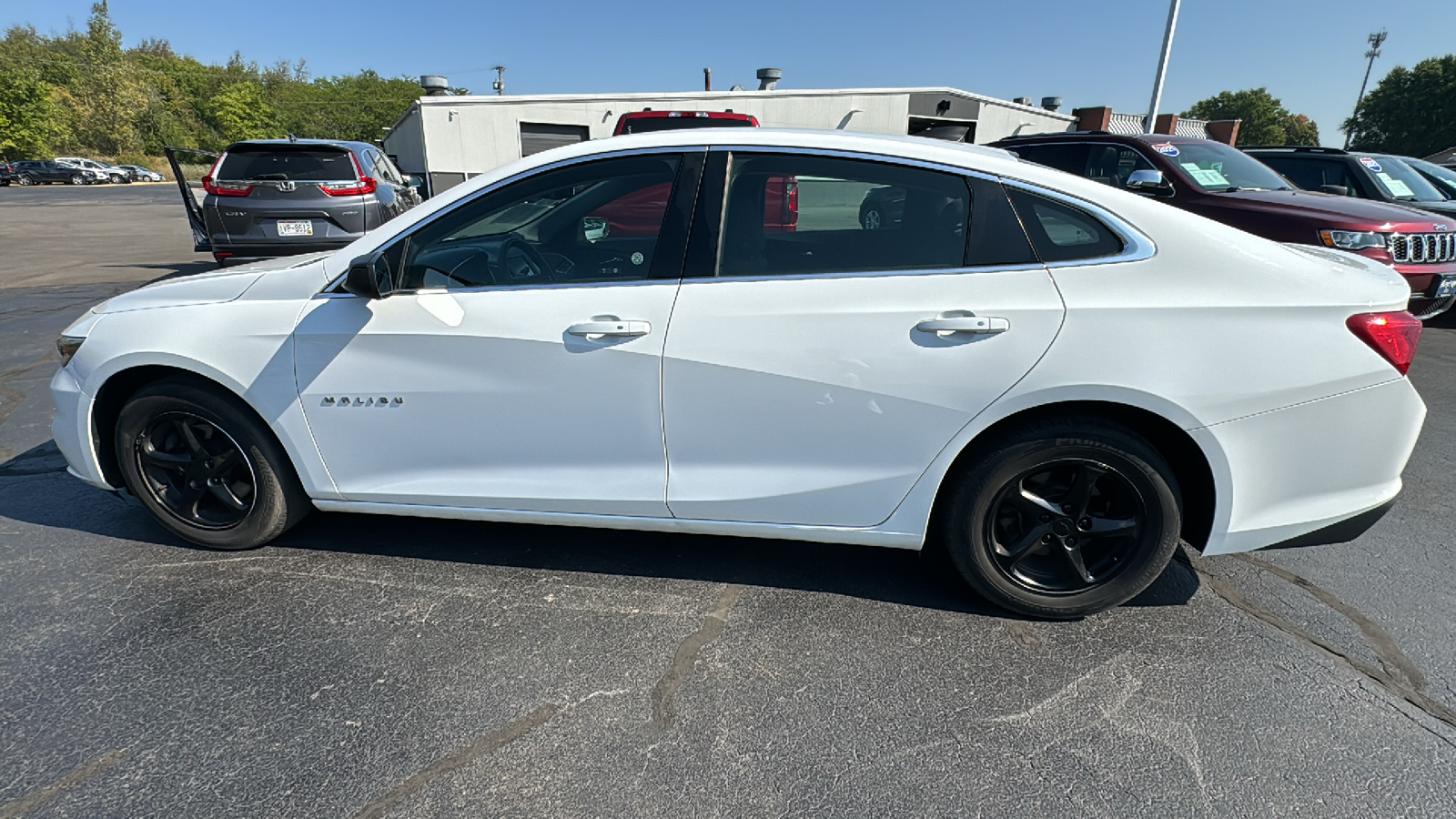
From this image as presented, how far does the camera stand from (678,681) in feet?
7.25

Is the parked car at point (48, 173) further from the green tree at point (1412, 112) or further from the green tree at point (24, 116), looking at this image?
the green tree at point (1412, 112)

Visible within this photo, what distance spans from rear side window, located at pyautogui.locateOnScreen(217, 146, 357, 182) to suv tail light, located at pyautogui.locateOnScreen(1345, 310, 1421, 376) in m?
8.73

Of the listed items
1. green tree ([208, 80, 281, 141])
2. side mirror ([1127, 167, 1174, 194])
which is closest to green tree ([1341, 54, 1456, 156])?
side mirror ([1127, 167, 1174, 194])

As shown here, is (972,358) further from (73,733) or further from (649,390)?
(73,733)

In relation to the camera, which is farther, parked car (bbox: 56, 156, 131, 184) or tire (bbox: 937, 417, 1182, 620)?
parked car (bbox: 56, 156, 131, 184)

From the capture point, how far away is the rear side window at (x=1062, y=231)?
222 cm

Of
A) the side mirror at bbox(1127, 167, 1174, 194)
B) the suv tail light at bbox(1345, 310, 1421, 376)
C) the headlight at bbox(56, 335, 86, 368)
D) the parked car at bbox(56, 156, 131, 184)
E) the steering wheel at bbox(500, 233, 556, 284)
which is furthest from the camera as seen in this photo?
the parked car at bbox(56, 156, 131, 184)

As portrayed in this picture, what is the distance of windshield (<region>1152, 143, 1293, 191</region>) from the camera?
20.7 ft

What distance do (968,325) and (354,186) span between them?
7.89 metres

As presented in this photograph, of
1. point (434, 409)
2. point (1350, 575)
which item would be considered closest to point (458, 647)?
point (434, 409)

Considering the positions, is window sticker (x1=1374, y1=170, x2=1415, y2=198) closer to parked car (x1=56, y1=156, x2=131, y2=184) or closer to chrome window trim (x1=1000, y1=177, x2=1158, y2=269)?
chrome window trim (x1=1000, y1=177, x2=1158, y2=269)

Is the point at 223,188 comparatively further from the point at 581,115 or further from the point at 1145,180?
the point at 581,115

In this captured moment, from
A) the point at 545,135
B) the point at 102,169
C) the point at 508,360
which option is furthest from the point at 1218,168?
the point at 102,169

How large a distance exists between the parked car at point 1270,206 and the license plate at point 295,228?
742cm
